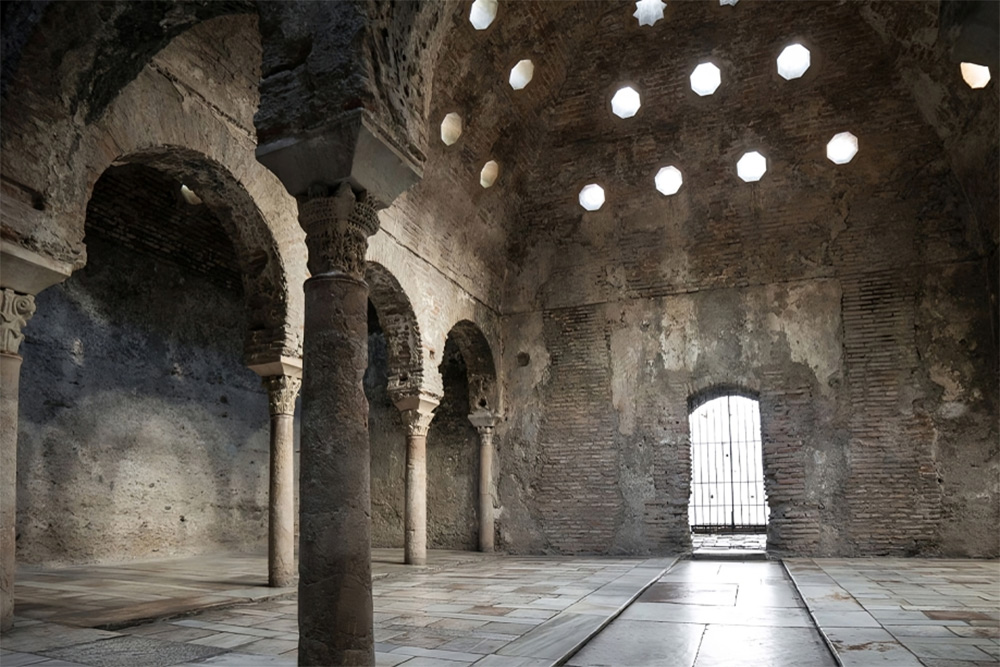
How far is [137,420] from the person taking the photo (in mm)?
11961

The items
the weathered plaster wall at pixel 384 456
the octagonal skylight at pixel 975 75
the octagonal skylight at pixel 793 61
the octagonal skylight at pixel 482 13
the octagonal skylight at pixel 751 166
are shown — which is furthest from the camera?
the weathered plaster wall at pixel 384 456

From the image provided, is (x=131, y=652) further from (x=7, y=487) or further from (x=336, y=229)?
(x=336, y=229)

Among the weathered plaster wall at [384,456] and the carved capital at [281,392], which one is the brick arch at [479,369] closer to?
the weathered plaster wall at [384,456]

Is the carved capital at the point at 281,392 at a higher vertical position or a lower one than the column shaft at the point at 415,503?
higher

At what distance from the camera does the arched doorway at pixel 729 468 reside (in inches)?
653

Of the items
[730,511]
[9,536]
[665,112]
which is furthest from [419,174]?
[730,511]

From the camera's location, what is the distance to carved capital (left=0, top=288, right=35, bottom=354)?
18.7 ft

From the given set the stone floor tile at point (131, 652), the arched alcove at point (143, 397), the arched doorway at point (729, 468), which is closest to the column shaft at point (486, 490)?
the arched alcove at point (143, 397)

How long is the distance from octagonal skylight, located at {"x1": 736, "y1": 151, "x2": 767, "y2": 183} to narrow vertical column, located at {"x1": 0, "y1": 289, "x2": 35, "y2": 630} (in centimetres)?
1079

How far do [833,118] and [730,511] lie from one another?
8.66 m

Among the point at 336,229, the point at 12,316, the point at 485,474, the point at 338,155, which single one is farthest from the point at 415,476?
the point at 338,155

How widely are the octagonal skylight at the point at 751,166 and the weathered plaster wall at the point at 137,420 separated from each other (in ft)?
30.1

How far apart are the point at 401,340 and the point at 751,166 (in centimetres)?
656

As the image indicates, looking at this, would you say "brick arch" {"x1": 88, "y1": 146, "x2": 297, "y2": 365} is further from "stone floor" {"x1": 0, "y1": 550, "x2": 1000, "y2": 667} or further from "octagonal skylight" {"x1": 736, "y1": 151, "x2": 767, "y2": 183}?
"octagonal skylight" {"x1": 736, "y1": 151, "x2": 767, "y2": 183}
